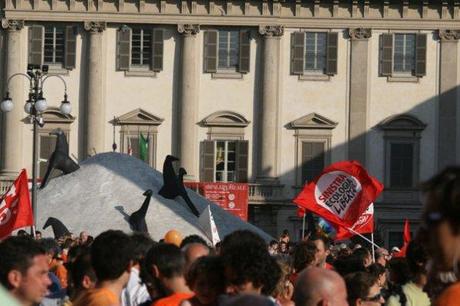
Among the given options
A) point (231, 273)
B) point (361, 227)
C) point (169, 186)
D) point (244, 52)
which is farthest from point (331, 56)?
point (231, 273)

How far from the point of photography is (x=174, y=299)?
32.1 ft

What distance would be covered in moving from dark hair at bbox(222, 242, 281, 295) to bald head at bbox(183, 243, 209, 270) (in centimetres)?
139

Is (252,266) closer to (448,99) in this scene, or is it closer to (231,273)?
(231,273)

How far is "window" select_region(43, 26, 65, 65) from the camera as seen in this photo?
63.3m

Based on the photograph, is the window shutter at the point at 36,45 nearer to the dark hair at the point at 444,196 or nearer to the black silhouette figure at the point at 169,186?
the black silhouette figure at the point at 169,186

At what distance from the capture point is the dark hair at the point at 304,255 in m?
13.7

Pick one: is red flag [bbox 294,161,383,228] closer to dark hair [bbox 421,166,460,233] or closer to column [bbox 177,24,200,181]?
dark hair [bbox 421,166,460,233]

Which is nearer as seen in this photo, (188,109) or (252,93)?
(188,109)

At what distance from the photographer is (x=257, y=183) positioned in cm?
6391

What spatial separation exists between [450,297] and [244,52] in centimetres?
5734

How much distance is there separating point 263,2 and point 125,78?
5873mm

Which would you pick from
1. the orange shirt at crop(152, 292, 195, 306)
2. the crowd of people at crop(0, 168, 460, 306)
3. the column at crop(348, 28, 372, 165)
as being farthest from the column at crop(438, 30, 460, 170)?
the orange shirt at crop(152, 292, 195, 306)

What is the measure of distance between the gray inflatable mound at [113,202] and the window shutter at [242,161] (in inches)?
909

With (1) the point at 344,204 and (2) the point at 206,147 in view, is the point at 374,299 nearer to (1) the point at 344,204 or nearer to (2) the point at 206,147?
(1) the point at 344,204
